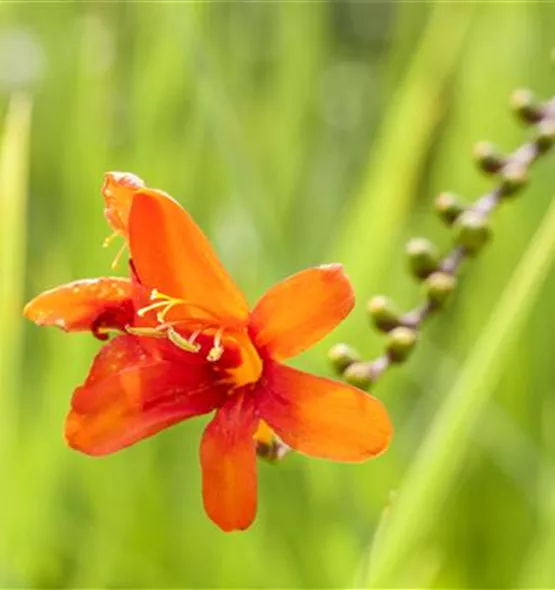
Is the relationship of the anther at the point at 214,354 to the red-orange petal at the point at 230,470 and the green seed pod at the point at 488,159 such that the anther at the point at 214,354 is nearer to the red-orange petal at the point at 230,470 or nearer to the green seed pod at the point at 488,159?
the red-orange petal at the point at 230,470

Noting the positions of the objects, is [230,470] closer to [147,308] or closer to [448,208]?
[147,308]

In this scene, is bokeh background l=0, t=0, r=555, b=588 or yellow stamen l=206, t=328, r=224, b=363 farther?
bokeh background l=0, t=0, r=555, b=588

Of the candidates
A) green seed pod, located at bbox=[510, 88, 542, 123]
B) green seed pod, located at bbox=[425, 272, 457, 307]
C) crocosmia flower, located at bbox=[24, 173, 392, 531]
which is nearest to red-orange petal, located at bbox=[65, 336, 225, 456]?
crocosmia flower, located at bbox=[24, 173, 392, 531]

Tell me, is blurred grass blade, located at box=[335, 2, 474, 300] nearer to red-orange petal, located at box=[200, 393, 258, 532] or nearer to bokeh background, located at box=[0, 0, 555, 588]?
bokeh background, located at box=[0, 0, 555, 588]

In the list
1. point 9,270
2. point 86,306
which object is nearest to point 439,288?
point 86,306

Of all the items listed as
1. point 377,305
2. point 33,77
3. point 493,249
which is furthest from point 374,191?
point 33,77
